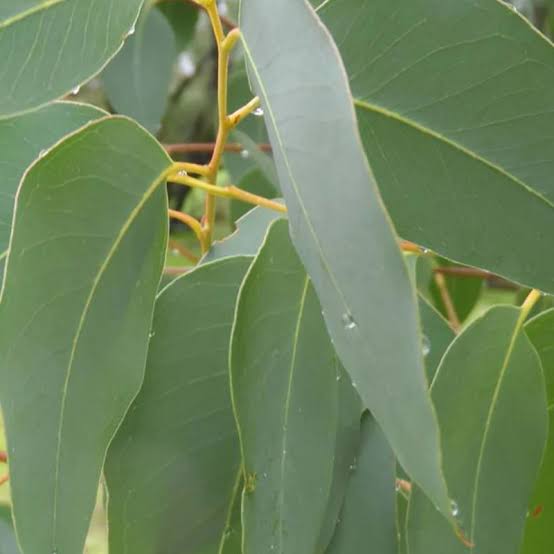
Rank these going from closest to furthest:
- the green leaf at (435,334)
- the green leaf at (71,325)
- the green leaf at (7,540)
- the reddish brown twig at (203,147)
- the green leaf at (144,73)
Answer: the green leaf at (71,325), the green leaf at (435,334), the green leaf at (7,540), the reddish brown twig at (203,147), the green leaf at (144,73)

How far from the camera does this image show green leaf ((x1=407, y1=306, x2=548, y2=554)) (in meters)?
0.55

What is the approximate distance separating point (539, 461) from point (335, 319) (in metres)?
0.27

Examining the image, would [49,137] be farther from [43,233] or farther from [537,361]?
[537,361]

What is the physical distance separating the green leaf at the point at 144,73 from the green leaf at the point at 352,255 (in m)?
0.79

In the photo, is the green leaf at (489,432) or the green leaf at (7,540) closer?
the green leaf at (489,432)

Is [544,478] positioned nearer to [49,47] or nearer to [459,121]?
[459,121]

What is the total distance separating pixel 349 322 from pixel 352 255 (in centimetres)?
2

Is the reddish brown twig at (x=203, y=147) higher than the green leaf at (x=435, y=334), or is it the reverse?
the reddish brown twig at (x=203, y=147)

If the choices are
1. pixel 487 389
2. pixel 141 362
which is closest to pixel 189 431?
pixel 141 362

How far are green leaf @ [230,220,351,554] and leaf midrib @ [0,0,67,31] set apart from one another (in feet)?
0.57

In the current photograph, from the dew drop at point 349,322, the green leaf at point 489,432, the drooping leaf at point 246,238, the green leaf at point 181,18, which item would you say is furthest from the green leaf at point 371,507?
the green leaf at point 181,18

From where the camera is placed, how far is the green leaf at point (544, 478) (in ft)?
2.01

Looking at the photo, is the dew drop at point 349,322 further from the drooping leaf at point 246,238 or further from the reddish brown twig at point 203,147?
the reddish brown twig at point 203,147

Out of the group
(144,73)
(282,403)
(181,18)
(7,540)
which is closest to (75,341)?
(282,403)
